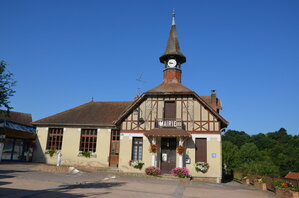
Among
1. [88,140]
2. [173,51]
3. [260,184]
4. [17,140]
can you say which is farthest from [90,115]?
[260,184]

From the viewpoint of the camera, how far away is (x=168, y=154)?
16359 millimetres

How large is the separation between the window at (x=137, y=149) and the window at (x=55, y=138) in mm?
6542

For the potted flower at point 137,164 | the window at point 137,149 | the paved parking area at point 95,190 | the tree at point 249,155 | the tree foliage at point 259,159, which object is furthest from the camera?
the tree at point 249,155

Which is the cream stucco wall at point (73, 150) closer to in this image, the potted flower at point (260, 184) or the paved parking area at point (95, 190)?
the paved parking area at point (95, 190)

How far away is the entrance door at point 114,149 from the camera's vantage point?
59.8 feet

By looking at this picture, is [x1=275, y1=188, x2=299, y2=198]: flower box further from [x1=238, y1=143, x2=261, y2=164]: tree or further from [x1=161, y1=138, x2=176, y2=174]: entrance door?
[x1=238, y1=143, x2=261, y2=164]: tree

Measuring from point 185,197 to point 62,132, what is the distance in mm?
13965

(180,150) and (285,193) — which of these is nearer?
(285,193)

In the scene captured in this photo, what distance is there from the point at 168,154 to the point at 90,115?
778 cm

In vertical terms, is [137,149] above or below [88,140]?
below

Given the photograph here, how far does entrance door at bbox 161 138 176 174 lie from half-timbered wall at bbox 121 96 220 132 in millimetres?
1295

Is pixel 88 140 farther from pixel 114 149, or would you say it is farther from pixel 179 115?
pixel 179 115

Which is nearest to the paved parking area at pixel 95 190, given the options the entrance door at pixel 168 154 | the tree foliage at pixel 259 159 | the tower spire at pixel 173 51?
the entrance door at pixel 168 154

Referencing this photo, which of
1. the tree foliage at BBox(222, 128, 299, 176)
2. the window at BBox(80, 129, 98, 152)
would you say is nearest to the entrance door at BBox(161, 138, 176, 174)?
the window at BBox(80, 129, 98, 152)
